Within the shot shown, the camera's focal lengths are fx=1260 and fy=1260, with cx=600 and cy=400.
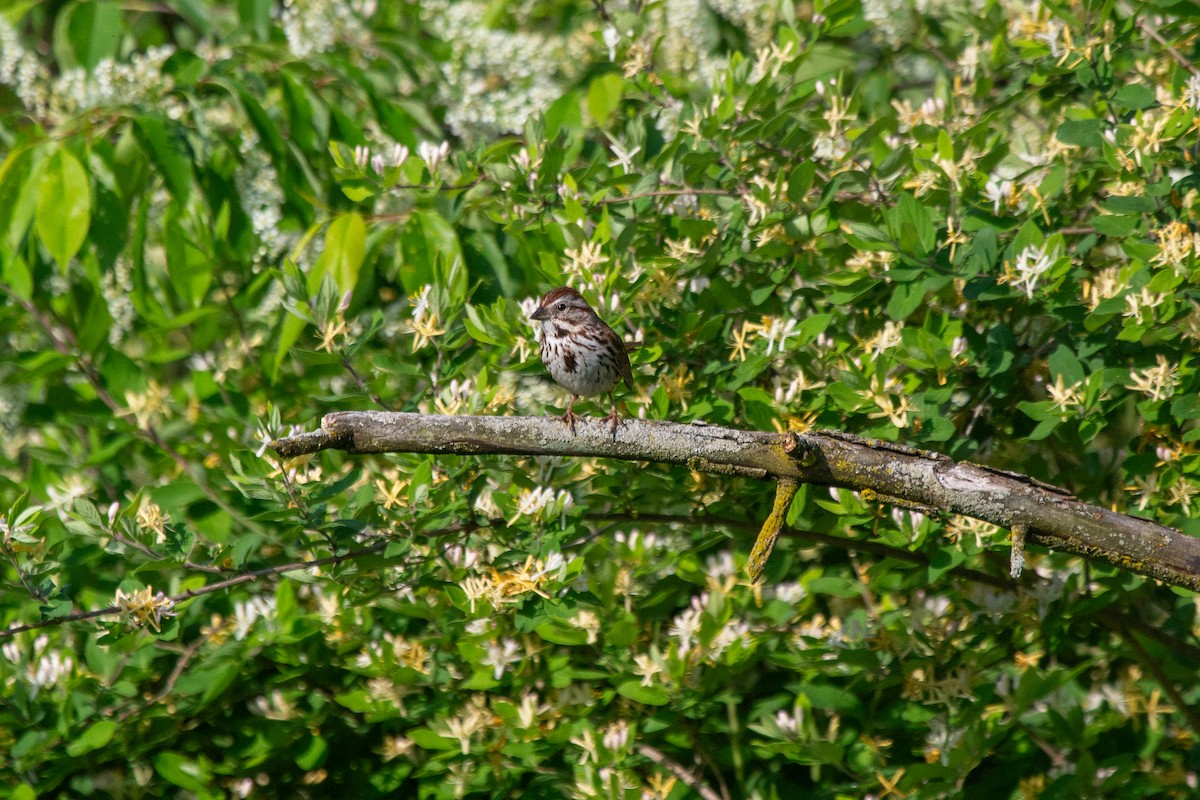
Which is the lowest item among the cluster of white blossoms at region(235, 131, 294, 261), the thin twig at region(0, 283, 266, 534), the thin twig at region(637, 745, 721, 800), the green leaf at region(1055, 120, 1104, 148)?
the thin twig at region(637, 745, 721, 800)

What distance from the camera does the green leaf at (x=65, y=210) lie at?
4008mm

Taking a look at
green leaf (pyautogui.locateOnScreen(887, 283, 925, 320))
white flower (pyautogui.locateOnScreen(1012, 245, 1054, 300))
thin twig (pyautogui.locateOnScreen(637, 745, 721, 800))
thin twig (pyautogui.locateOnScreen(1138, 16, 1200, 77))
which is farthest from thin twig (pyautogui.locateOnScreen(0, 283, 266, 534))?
thin twig (pyautogui.locateOnScreen(1138, 16, 1200, 77))

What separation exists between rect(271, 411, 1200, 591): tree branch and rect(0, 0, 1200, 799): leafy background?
0.42 meters

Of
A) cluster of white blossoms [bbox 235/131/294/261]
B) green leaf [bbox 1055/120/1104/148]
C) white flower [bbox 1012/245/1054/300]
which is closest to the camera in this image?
white flower [bbox 1012/245/1054/300]

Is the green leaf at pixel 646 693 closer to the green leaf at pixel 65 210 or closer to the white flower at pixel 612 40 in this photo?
the white flower at pixel 612 40

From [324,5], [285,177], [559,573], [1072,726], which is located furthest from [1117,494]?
[324,5]

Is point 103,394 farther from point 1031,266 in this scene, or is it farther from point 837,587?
point 1031,266

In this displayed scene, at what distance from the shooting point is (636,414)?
387 centimetres

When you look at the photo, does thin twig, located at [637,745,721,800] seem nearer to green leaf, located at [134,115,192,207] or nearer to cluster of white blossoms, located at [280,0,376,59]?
green leaf, located at [134,115,192,207]

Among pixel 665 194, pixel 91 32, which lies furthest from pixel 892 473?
pixel 91 32

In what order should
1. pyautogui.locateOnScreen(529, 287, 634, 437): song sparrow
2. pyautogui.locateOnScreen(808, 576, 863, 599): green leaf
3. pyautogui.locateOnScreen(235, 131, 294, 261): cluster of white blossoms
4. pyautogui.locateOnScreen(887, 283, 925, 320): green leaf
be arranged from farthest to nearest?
pyautogui.locateOnScreen(235, 131, 294, 261): cluster of white blossoms, pyautogui.locateOnScreen(529, 287, 634, 437): song sparrow, pyautogui.locateOnScreen(808, 576, 863, 599): green leaf, pyautogui.locateOnScreen(887, 283, 925, 320): green leaf

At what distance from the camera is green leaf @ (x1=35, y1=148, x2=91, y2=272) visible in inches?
158

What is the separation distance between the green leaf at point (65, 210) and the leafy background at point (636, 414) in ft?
0.04

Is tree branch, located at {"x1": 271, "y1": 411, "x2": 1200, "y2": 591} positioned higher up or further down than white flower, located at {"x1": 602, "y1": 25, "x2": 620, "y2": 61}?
further down
